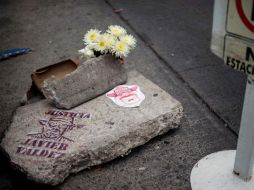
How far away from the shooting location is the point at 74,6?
5594 mm

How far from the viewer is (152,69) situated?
381 cm

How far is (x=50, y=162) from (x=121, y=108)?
2.38 ft

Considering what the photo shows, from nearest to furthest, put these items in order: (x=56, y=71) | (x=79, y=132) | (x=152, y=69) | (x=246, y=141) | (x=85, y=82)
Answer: (x=246, y=141)
(x=79, y=132)
(x=85, y=82)
(x=56, y=71)
(x=152, y=69)

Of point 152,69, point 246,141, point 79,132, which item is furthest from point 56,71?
point 246,141

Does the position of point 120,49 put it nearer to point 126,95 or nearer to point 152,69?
point 126,95

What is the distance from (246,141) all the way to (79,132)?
1.15m

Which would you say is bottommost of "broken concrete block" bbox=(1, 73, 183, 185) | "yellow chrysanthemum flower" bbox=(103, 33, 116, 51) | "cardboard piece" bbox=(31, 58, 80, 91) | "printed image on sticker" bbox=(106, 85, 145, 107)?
"broken concrete block" bbox=(1, 73, 183, 185)

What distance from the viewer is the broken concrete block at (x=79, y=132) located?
7.84ft

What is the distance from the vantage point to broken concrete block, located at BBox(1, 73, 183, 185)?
2389 mm

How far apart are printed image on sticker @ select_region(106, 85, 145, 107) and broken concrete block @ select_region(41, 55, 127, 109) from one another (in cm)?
6

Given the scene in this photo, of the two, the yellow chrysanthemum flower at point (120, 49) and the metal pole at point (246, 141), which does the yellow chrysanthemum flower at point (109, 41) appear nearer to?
the yellow chrysanthemum flower at point (120, 49)

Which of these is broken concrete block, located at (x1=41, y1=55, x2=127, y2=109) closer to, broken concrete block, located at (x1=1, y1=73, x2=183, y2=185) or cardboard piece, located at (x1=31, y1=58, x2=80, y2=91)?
broken concrete block, located at (x1=1, y1=73, x2=183, y2=185)

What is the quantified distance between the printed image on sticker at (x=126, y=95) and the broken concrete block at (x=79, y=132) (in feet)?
0.15

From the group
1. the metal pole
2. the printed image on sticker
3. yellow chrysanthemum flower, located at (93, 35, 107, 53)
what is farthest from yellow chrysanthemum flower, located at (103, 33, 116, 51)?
the metal pole
